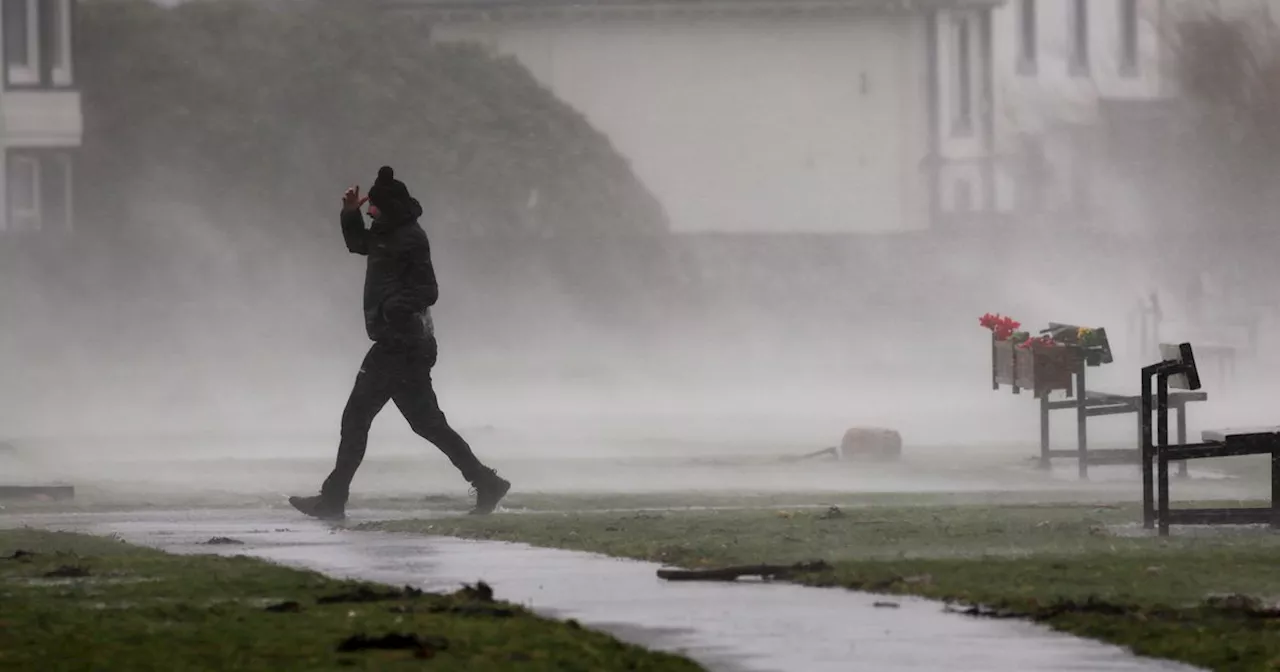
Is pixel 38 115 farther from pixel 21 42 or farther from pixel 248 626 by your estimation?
pixel 248 626

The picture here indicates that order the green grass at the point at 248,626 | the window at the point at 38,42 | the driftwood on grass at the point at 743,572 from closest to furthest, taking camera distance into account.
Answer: the green grass at the point at 248,626
the driftwood on grass at the point at 743,572
the window at the point at 38,42

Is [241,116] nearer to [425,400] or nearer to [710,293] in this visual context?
[710,293]

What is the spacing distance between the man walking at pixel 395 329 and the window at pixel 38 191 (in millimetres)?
35556

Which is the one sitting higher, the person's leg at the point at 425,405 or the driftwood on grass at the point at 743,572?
the person's leg at the point at 425,405

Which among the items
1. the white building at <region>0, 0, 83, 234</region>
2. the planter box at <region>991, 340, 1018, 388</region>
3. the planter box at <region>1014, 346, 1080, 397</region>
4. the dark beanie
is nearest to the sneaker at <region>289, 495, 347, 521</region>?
the dark beanie

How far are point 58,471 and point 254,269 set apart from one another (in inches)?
1006

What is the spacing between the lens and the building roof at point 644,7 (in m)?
54.8

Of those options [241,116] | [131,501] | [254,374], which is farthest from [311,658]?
[241,116]

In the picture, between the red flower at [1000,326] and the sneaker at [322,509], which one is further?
the red flower at [1000,326]

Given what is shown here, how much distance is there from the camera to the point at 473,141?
5597 centimetres

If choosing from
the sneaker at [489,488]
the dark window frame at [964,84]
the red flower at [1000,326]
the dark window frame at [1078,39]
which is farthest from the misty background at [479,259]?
the sneaker at [489,488]

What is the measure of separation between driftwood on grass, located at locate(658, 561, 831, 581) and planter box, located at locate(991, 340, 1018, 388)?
11.7 meters

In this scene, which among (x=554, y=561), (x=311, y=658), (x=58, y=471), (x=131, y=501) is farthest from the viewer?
(x=58, y=471)

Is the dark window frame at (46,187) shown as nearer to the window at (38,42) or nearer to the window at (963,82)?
the window at (38,42)
